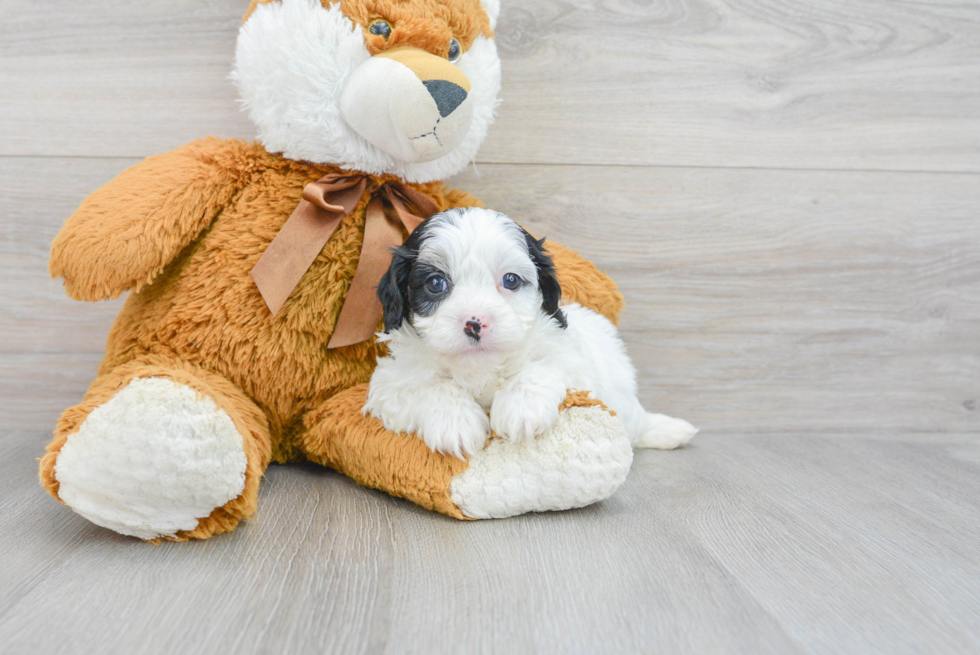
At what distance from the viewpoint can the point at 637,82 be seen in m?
1.38

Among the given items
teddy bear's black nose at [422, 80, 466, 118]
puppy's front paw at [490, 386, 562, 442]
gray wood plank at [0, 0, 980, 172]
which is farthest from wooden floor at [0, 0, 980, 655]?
teddy bear's black nose at [422, 80, 466, 118]

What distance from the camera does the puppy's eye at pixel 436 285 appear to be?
2.87ft

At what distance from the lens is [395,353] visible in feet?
3.22

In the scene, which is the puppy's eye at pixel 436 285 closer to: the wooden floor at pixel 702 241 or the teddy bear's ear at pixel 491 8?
the wooden floor at pixel 702 241

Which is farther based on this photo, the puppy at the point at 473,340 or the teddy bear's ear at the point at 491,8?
the teddy bear's ear at the point at 491,8

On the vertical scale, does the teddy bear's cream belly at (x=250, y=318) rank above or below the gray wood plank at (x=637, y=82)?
below

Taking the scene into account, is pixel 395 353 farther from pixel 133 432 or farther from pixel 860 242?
pixel 860 242

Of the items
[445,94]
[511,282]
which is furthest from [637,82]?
[511,282]

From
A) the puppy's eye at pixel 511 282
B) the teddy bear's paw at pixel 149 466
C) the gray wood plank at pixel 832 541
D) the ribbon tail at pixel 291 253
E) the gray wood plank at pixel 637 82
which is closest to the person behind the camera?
the gray wood plank at pixel 832 541

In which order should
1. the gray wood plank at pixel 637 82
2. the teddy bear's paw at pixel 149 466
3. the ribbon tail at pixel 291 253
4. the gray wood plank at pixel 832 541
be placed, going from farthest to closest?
1. the gray wood plank at pixel 637 82
2. the ribbon tail at pixel 291 253
3. the teddy bear's paw at pixel 149 466
4. the gray wood plank at pixel 832 541

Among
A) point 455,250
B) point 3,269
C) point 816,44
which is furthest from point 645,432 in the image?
point 3,269

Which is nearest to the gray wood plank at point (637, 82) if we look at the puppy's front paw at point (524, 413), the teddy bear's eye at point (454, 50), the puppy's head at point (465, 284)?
the teddy bear's eye at point (454, 50)

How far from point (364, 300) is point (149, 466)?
14.6 inches

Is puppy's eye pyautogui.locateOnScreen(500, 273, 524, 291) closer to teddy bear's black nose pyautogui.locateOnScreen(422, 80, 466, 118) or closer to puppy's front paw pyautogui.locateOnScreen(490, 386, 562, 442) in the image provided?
puppy's front paw pyautogui.locateOnScreen(490, 386, 562, 442)
